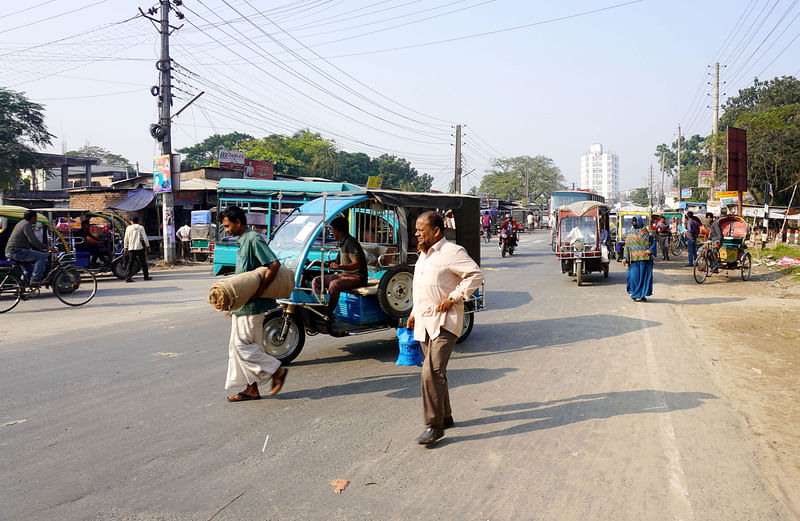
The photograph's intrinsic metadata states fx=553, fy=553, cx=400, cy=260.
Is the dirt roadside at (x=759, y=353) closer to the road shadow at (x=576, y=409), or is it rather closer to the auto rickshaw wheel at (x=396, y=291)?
the road shadow at (x=576, y=409)

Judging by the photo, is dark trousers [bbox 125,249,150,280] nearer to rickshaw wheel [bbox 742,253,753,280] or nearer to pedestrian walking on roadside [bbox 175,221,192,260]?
pedestrian walking on roadside [bbox 175,221,192,260]

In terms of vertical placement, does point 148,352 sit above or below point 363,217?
below

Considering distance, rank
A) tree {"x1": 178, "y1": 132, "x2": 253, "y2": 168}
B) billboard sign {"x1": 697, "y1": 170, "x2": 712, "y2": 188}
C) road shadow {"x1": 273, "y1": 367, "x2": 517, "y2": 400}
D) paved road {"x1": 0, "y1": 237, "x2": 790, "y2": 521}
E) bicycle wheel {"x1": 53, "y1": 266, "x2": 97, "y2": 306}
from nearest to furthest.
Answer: paved road {"x1": 0, "y1": 237, "x2": 790, "y2": 521} → road shadow {"x1": 273, "y1": 367, "x2": 517, "y2": 400} → bicycle wheel {"x1": 53, "y1": 266, "x2": 97, "y2": 306} → billboard sign {"x1": 697, "y1": 170, "x2": 712, "y2": 188} → tree {"x1": 178, "y1": 132, "x2": 253, "y2": 168}

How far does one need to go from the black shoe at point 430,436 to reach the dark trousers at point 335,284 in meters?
2.75

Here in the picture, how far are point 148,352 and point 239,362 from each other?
9.21 ft

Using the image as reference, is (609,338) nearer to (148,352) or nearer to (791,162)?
(148,352)

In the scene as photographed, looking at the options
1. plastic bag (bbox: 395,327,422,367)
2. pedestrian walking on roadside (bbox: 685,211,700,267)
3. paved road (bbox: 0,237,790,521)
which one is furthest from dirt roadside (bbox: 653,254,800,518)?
pedestrian walking on roadside (bbox: 685,211,700,267)

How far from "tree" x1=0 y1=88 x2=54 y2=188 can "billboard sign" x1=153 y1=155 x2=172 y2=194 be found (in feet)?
48.5

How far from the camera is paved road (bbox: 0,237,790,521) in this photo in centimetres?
344

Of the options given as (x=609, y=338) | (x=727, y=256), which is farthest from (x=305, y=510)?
(x=727, y=256)

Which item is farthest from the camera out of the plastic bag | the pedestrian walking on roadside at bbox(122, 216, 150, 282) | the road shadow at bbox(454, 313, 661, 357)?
the pedestrian walking on roadside at bbox(122, 216, 150, 282)

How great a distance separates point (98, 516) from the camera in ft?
10.7

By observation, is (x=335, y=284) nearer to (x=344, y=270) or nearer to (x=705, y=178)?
(x=344, y=270)

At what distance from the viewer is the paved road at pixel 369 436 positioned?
3441 mm
